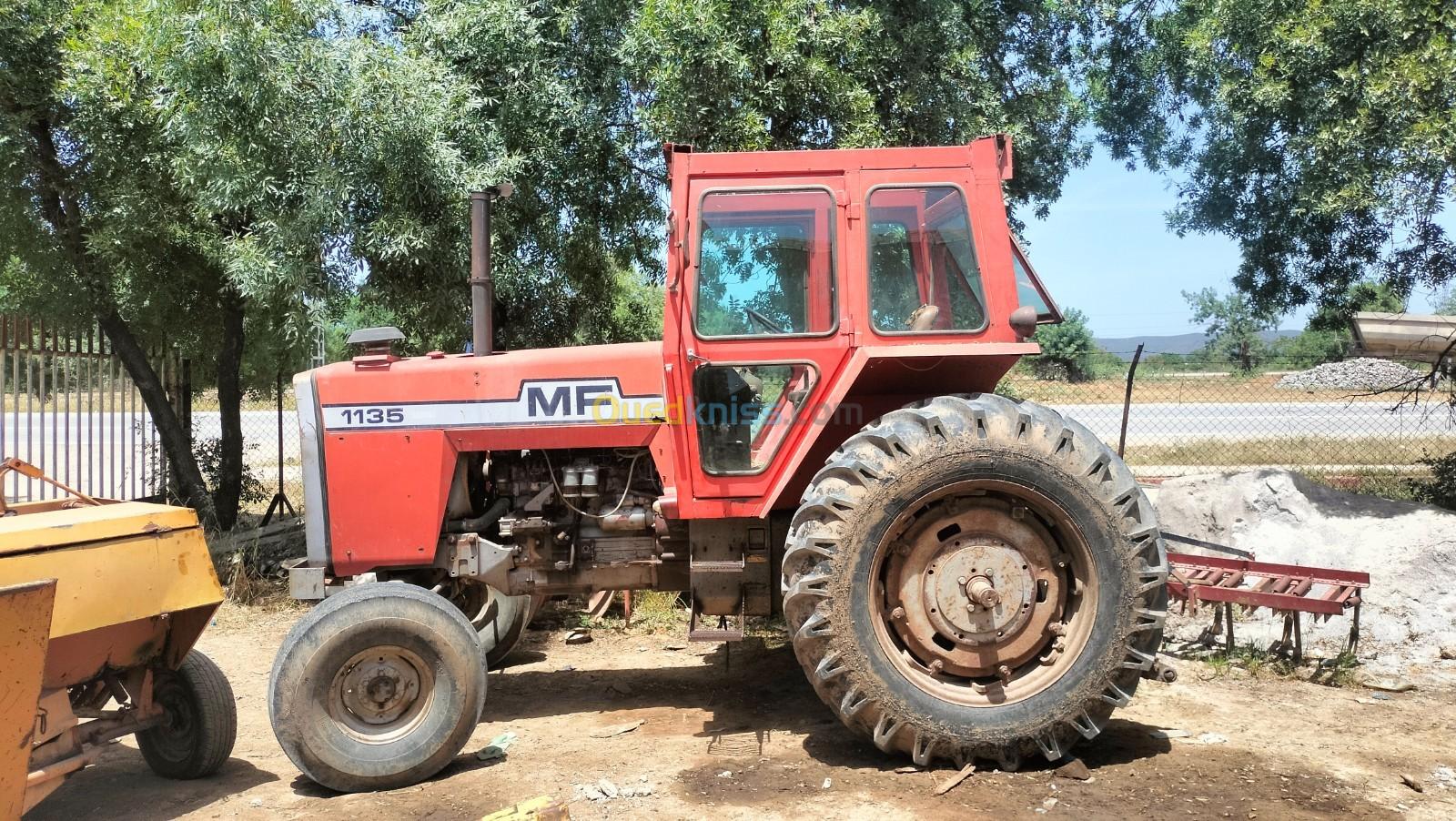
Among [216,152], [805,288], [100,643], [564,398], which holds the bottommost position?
[100,643]

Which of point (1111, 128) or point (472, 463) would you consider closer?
point (472, 463)

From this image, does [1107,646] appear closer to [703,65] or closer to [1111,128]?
[703,65]

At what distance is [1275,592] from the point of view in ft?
17.5

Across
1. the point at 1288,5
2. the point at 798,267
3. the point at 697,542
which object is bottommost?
the point at 697,542

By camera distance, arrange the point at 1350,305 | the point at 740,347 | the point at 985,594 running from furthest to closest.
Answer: the point at 1350,305 < the point at 740,347 < the point at 985,594

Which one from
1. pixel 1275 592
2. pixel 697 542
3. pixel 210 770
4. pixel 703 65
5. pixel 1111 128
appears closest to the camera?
pixel 210 770

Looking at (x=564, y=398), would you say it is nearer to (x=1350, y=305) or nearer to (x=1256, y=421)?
(x=1350, y=305)

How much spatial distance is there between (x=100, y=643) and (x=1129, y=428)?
1747 cm

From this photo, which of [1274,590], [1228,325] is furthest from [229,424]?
[1228,325]

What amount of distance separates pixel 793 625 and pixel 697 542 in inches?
30.8

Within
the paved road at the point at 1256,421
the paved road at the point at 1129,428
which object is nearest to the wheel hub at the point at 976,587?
the paved road at the point at 1129,428

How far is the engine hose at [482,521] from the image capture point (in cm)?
497

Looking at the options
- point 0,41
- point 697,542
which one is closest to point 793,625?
point 697,542

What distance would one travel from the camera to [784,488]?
4.48 m
